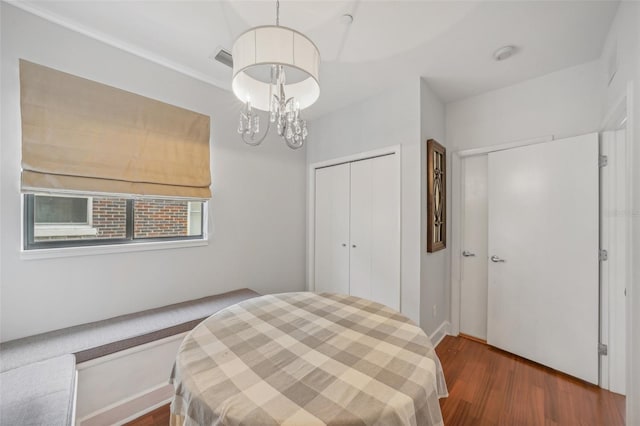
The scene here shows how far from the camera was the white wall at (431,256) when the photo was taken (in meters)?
2.27

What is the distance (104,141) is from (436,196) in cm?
297

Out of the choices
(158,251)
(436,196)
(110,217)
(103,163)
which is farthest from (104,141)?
(436,196)

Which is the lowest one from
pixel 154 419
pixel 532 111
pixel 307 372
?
pixel 154 419

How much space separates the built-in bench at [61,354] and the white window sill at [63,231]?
26.0 inches

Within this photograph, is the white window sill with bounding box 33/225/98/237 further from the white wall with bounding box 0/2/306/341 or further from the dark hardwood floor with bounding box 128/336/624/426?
the dark hardwood floor with bounding box 128/336/624/426

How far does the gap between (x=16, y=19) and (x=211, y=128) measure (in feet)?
4.17

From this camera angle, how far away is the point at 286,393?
742 mm

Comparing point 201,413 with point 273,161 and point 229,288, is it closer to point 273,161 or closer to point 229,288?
point 229,288

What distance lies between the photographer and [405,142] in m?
2.34

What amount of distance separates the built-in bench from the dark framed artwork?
7.04 feet

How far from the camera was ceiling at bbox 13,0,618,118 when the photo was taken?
→ 4.94 feet

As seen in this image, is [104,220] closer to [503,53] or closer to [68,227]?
[68,227]

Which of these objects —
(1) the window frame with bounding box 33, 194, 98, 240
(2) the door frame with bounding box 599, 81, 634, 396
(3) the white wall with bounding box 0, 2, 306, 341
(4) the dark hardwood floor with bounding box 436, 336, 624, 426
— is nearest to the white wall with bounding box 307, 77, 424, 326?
(4) the dark hardwood floor with bounding box 436, 336, 624, 426

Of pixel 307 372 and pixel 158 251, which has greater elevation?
pixel 158 251
